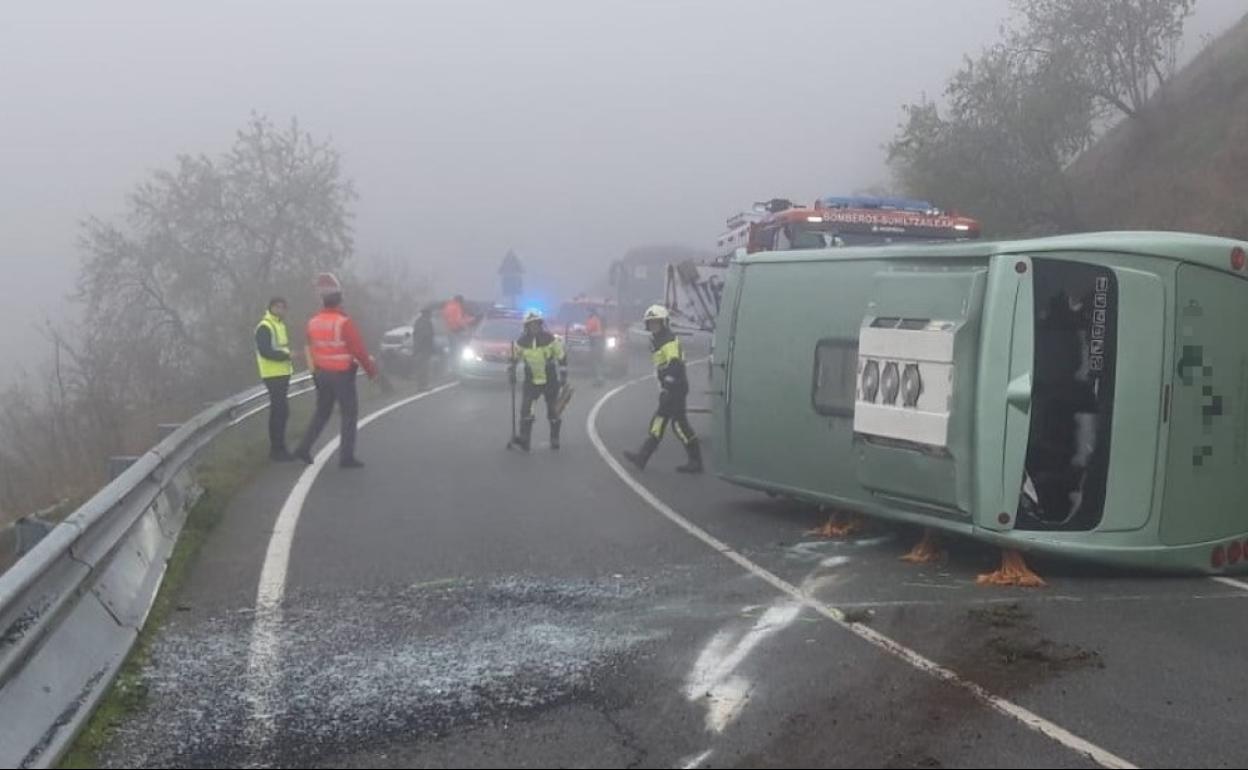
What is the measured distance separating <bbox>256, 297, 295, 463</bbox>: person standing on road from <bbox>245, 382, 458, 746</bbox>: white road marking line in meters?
1.51

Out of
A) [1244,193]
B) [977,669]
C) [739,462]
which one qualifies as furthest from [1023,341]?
[1244,193]

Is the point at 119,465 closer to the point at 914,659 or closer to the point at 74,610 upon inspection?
the point at 74,610

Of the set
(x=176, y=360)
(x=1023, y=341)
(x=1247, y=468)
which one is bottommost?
(x=176, y=360)

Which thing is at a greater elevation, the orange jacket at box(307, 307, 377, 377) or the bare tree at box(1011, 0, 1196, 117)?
the bare tree at box(1011, 0, 1196, 117)

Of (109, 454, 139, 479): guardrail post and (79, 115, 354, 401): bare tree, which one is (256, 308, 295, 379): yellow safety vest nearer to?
(109, 454, 139, 479): guardrail post

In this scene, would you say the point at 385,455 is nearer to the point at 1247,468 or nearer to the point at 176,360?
the point at 1247,468

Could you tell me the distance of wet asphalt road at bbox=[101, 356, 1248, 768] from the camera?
5293mm

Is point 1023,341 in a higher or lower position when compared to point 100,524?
higher

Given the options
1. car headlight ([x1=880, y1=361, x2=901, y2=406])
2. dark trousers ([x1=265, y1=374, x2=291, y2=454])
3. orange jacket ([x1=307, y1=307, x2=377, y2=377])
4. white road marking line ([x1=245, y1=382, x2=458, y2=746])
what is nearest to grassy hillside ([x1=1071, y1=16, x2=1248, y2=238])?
orange jacket ([x1=307, y1=307, x2=377, y2=377])

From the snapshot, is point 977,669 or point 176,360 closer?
point 977,669

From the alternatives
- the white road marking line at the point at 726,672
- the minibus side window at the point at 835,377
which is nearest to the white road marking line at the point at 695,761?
the white road marking line at the point at 726,672

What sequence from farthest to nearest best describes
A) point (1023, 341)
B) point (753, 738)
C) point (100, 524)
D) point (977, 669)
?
1. point (1023, 341)
2. point (100, 524)
3. point (977, 669)
4. point (753, 738)

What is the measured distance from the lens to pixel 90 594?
6.67 meters

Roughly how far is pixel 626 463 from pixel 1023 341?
7507mm
